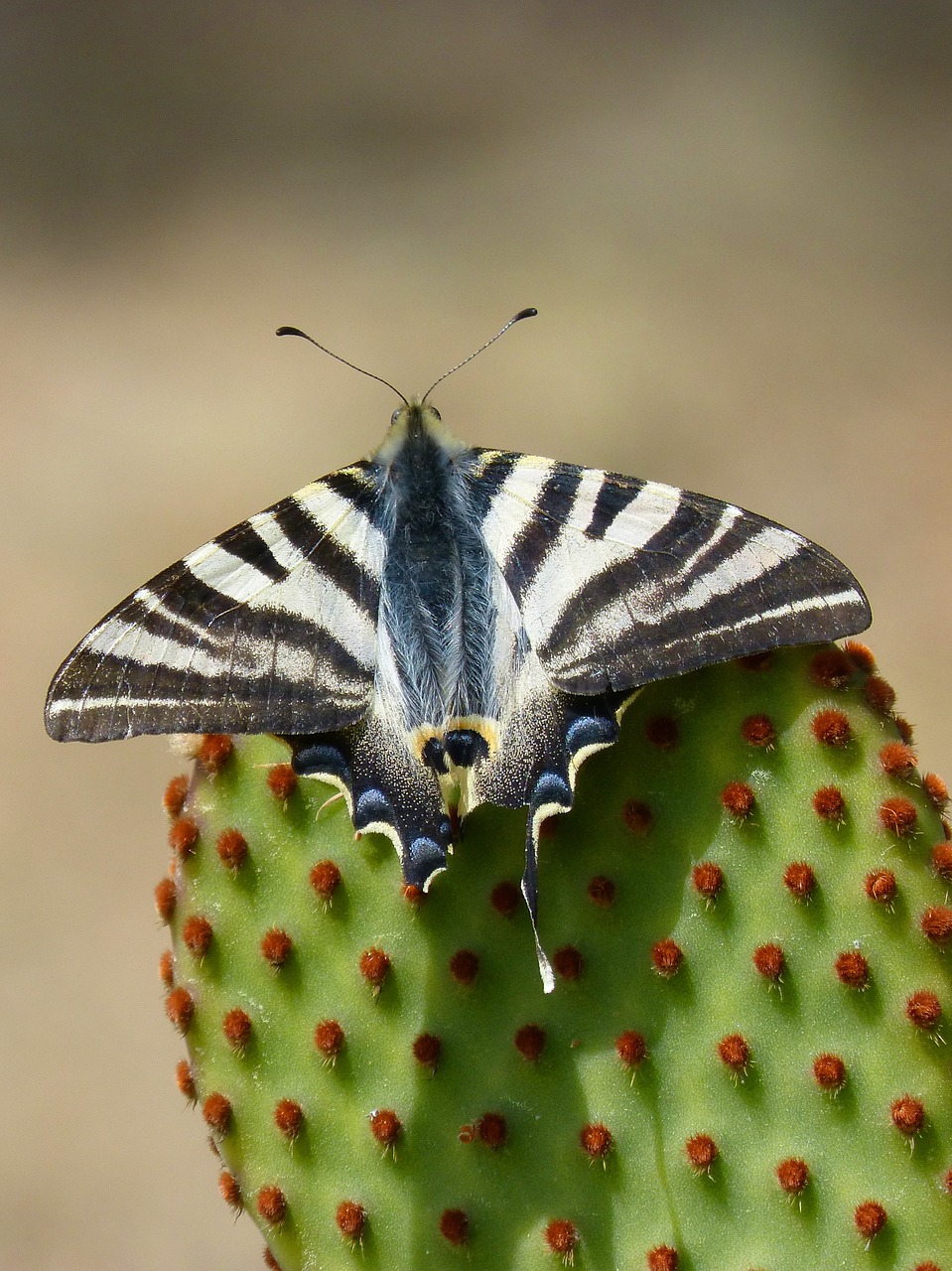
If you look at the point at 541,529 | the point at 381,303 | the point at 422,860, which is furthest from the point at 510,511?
the point at 381,303

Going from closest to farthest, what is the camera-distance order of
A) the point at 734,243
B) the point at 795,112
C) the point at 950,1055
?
the point at 950,1055, the point at 734,243, the point at 795,112

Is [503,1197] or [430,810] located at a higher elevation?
[430,810]

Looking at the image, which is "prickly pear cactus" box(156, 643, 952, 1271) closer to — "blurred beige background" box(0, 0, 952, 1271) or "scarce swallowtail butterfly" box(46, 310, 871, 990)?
"scarce swallowtail butterfly" box(46, 310, 871, 990)

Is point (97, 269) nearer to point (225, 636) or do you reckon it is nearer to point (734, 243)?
point (734, 243)

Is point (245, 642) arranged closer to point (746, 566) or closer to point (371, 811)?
point (371, 811)

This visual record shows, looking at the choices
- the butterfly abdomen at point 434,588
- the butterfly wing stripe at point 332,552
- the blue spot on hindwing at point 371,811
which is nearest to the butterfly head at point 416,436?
the butterfly abdomen at point 434,588

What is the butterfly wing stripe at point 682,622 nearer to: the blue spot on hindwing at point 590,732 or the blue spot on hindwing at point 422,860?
the blue spot on hindwing at point 590,732

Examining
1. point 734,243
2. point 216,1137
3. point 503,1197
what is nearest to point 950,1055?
point 503,1197
